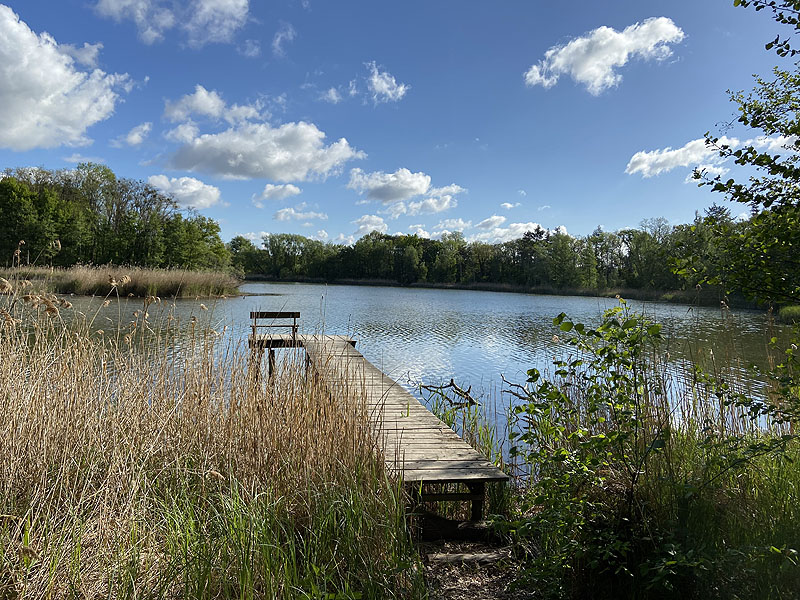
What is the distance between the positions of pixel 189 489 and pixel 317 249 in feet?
228

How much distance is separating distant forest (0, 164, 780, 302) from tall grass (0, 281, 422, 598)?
1.47m

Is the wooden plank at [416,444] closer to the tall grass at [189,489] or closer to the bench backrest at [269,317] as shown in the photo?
the tall grass at [189,489]

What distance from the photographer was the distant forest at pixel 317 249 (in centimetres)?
573

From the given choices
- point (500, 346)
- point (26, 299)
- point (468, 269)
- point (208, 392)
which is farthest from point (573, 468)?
point (468, 269)

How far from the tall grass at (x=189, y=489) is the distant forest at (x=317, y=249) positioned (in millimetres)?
1470

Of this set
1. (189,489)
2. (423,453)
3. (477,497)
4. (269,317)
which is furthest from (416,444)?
(269,317)

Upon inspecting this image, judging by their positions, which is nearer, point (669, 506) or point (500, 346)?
point (669, 506)

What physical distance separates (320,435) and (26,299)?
7.08 feet

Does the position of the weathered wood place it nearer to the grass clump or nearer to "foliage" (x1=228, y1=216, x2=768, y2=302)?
the grass clump

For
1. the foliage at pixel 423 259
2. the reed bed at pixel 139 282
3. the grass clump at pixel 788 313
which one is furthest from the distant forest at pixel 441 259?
the reed bed at pixel 139 282

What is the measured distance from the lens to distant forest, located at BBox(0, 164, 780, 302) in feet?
18.8

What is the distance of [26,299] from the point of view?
3180 millimetres

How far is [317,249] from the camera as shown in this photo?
233 feet

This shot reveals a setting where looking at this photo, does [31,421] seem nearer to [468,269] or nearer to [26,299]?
[26,299]
